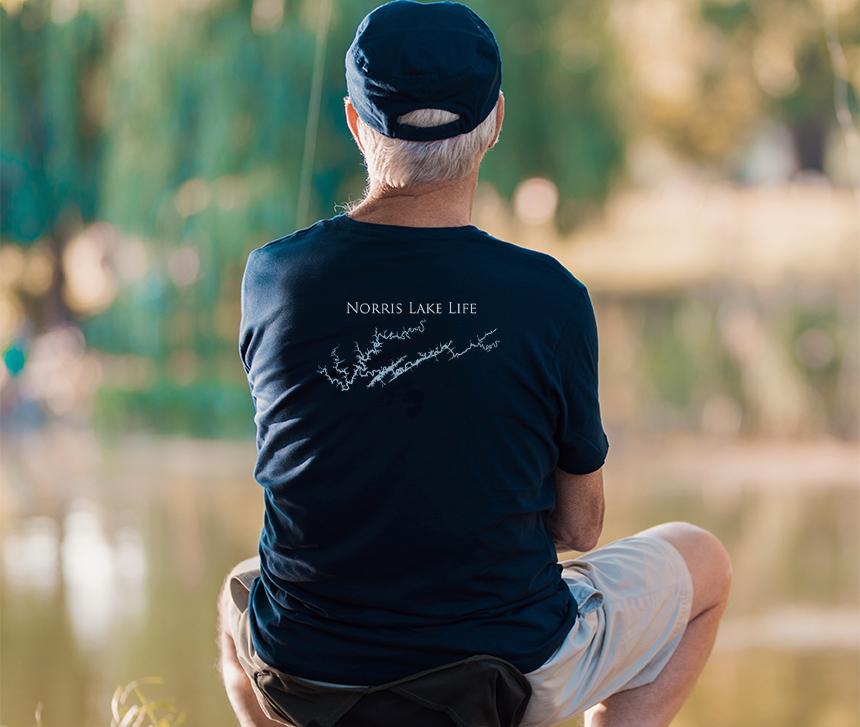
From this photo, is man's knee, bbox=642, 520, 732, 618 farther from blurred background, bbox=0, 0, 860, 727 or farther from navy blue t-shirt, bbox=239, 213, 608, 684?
blurred background, bbox=0, 0, 860, 727

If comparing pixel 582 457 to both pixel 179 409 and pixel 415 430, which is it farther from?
pixel 179 409

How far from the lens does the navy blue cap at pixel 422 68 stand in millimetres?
1232

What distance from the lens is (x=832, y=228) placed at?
31.2 ft

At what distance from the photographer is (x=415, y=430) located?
1191mm

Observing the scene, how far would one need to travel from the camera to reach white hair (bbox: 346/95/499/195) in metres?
1.25

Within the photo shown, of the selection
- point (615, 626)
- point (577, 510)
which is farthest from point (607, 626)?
point (577, 510)

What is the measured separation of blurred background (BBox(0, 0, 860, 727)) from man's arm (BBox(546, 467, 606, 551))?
263 cm

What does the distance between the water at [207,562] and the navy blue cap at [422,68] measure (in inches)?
93.3

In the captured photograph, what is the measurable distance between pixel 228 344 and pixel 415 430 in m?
5.01

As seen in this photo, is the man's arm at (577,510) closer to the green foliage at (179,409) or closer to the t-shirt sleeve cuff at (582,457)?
the t-shirt sleeve cuff at (582,457)

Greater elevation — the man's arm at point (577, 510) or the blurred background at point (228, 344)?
the man's arm at point (577, 510)

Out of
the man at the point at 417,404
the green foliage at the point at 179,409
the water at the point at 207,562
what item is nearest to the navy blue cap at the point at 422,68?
the man at the point at 417,404

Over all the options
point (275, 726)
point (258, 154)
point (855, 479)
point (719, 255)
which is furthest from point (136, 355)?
point (275, 726)

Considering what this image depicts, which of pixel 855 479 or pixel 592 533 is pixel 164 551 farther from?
pixel 592 533
